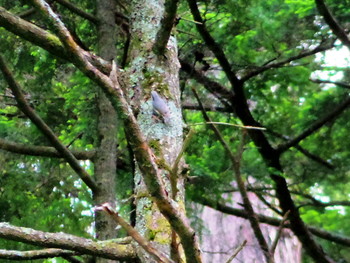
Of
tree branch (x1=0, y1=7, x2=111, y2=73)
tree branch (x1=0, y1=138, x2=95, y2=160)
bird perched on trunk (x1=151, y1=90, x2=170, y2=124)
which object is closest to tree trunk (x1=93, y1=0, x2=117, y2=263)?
tree branch (x1=0, y1=138, x2=95, y2=160)

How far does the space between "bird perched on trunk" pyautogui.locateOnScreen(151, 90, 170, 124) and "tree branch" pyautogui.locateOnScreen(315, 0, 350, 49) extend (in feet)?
9.21

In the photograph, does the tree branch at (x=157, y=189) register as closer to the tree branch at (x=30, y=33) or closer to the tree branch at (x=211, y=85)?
the tree branch at (x=30, y=33)

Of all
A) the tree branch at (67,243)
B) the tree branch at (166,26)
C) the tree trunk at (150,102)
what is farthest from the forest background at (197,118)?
the tree branch at (67,243)

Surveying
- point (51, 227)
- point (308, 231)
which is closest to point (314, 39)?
point (308, 231)

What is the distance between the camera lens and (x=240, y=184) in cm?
238

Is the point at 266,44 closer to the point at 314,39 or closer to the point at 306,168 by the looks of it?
the point at 314,39

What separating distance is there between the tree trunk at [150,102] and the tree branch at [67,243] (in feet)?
0.22

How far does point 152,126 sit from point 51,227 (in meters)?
2.44

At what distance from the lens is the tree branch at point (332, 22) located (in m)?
4.20

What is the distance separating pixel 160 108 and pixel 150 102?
14cm

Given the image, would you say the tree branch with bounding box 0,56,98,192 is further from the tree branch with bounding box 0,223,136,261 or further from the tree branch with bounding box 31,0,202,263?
the tree branch with bounding box 31,0,202,263

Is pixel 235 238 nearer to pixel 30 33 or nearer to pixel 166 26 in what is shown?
pixel 166 26

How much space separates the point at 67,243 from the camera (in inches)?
57.9

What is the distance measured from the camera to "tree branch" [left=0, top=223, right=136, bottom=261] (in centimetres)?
140
